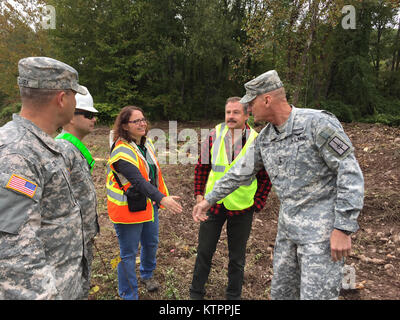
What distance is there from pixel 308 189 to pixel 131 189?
1481mm

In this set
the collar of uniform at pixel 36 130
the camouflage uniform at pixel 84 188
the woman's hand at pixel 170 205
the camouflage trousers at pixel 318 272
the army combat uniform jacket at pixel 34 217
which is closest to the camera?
the army combat uniform jacket at pixel 34 217

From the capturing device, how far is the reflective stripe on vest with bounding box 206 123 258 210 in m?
2.58

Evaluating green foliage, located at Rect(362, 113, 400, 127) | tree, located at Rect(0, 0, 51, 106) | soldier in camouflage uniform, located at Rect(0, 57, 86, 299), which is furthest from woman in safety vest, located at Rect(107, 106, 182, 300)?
tree, located at Rect(0, 0, 51, 106)

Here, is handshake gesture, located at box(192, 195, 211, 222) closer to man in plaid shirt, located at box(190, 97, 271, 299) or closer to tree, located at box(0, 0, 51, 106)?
man in plaid shirt, located at box(190, 97, 271, 299)

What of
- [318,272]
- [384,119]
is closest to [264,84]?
[318,272]

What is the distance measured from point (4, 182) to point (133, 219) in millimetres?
1503

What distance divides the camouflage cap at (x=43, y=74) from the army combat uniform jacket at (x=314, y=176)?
1400 mm

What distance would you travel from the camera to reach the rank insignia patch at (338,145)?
1707 millimetres

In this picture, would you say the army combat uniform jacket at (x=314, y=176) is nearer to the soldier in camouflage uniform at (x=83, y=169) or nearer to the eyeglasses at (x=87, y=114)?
the soldier in camouflage uniform at (x=83, y=169)

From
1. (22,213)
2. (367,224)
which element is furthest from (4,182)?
(367,224)

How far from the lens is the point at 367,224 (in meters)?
4.79

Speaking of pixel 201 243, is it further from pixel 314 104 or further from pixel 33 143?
pixel 314 104

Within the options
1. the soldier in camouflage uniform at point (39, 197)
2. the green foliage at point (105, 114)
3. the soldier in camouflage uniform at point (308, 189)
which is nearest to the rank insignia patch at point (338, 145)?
the soldier in camouflage uniform at point (308, 189)

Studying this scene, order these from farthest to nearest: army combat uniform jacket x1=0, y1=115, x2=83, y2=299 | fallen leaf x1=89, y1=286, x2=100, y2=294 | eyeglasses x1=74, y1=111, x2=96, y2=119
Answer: fallen leaf x1=89, y1=286, x2=100, y2=294
eyeglasses x1=74, y1=111, x2=96, y2=119
army combat uniform jacket x1=0, y1=115, x2=83, y2=299
